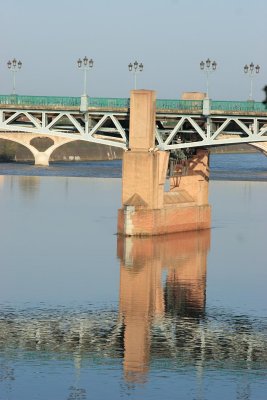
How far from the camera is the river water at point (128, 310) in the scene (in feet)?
137

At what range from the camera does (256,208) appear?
110062mm

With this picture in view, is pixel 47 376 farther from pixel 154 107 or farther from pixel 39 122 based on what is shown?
pixel 39 122

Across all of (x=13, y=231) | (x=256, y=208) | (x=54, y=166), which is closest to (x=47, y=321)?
(x=13, y=231)

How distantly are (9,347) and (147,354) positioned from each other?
514cm

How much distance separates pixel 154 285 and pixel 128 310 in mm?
7728

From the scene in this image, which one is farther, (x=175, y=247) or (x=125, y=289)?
(x=175, y=247)

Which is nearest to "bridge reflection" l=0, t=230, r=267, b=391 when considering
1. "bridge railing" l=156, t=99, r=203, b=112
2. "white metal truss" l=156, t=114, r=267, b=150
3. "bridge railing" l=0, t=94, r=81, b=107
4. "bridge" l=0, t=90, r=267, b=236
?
"bridge" l=0, t=90, r=267, b=236

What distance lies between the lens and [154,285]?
63500 millimetres

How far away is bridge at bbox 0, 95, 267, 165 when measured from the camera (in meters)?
80.9

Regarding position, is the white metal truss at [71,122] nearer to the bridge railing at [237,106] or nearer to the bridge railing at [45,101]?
the bridge railing at [45,101]

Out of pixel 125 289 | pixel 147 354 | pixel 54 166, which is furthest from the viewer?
pixel 54 166

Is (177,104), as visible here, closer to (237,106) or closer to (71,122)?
(237,106)

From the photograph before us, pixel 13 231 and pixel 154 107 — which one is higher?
pixel 154 107

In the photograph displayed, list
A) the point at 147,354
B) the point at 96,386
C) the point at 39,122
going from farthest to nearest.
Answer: the point at 39,122
the point at 147,354
the point at 96,386
